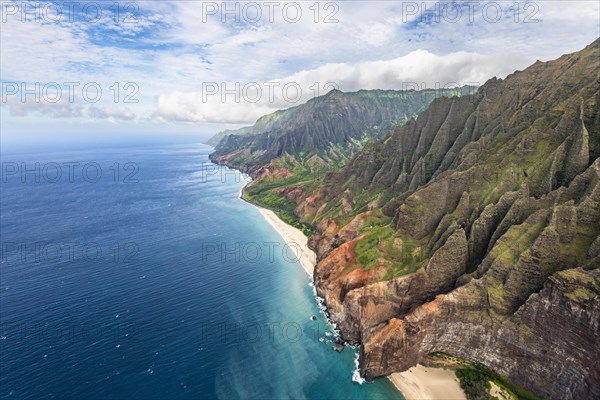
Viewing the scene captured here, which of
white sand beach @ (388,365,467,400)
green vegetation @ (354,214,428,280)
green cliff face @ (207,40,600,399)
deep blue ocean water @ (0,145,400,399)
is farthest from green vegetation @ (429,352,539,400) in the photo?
green vegetation @ (354,214,428,280)

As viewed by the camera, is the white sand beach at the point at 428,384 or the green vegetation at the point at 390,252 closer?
the white sand beach at the point at 428,384

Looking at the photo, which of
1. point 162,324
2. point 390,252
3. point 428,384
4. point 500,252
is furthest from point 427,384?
point 162,324

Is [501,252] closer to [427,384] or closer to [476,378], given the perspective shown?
[476,378]

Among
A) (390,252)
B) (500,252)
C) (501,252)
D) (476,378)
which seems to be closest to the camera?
(476,378)

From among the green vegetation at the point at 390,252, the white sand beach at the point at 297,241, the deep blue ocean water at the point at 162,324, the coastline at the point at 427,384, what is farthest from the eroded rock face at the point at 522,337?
the white sand beach at the point at 297,241

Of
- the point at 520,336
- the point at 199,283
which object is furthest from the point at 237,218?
the point at 520,336

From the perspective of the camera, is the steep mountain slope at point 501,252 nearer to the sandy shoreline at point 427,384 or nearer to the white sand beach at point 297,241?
the sandy shoreline at point 427,384

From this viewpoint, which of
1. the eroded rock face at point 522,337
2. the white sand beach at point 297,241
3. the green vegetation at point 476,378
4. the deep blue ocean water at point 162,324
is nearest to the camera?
the eroded rock face at point 522,337
